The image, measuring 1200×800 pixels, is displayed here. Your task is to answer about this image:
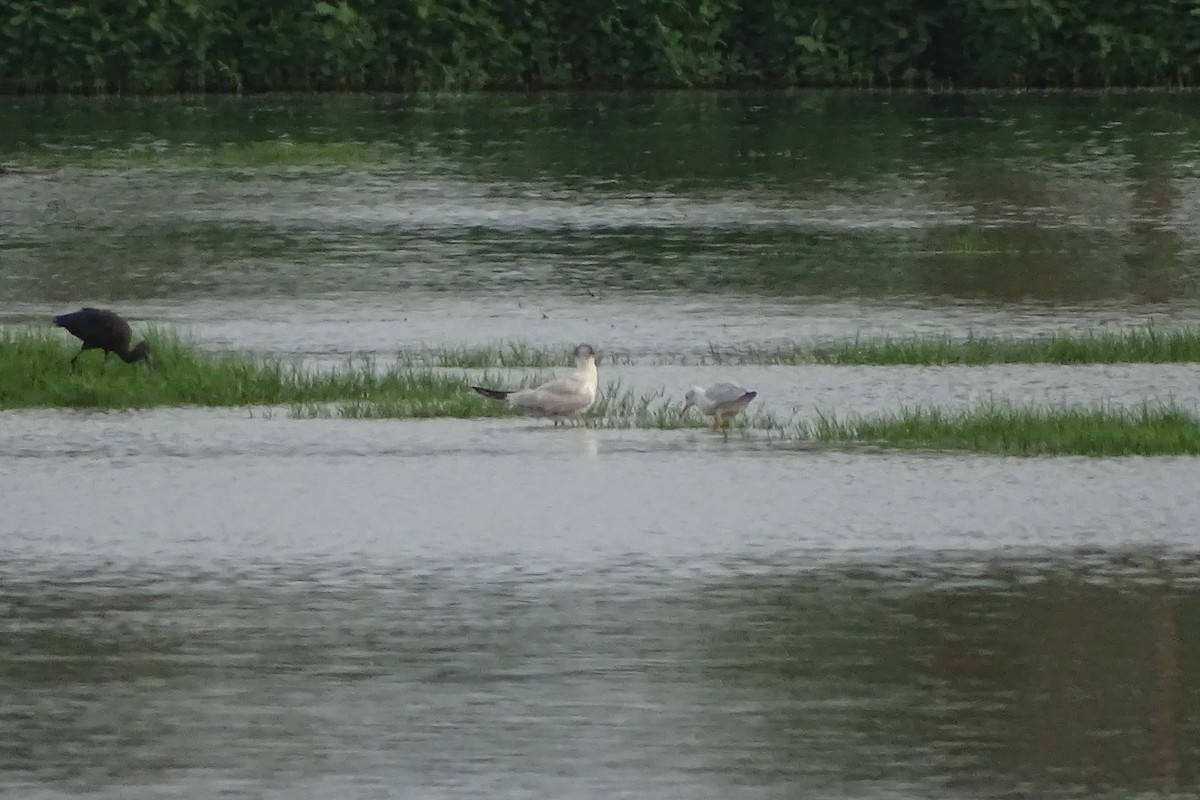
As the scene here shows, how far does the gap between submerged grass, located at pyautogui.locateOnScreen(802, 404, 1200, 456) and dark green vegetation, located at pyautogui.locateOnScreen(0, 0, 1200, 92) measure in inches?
1263

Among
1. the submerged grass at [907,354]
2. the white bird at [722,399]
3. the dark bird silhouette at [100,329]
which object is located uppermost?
the dark bird silhouette at [100,329]

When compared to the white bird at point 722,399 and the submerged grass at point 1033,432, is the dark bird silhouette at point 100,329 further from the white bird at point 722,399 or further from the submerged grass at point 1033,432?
the submerged grass at point 1033,432

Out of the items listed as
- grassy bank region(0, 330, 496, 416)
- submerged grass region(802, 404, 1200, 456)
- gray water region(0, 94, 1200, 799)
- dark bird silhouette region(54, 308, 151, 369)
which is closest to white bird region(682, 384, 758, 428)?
gray water region(0, 94, 1200, 799)

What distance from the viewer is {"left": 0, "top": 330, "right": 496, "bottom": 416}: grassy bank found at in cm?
1797

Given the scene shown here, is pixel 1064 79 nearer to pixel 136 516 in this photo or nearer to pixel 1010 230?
pixel 1010 230

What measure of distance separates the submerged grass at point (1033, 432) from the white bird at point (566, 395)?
129 cm

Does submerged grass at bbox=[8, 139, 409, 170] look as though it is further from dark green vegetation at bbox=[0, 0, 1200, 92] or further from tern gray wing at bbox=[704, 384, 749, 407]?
tern gray wing at bbox=[704, 384, 749, 407]

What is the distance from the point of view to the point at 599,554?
524 inches

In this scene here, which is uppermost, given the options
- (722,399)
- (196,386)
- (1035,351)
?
(722,399)

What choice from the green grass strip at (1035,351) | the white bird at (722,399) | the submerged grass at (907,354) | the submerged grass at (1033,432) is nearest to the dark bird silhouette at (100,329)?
the submerged grass at (907,354)

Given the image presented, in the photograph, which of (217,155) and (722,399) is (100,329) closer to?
(722,399)

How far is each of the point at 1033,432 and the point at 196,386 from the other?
5.33m

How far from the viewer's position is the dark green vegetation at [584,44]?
4809 centimetres

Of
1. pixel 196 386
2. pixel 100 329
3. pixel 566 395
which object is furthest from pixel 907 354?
pixel 100 329
